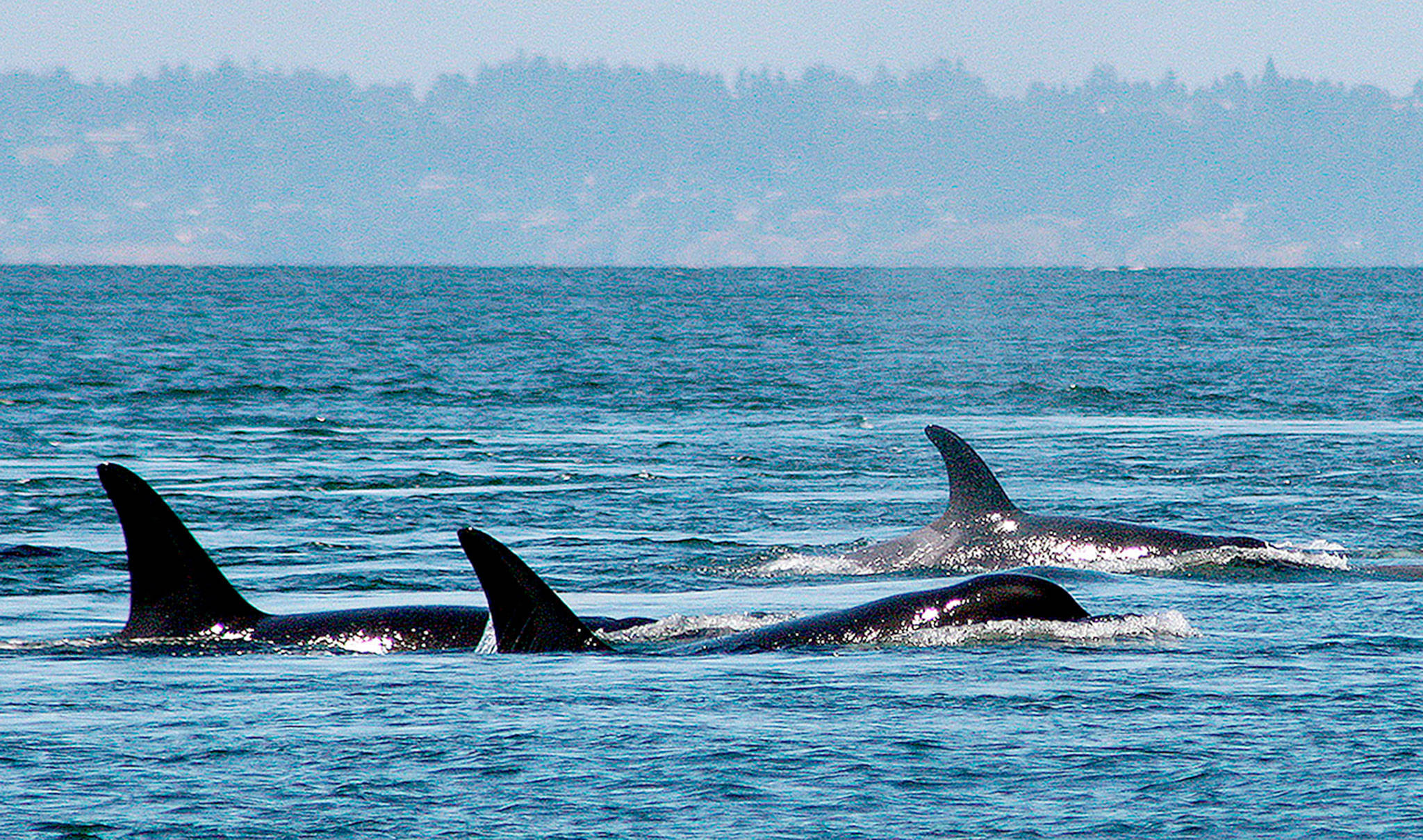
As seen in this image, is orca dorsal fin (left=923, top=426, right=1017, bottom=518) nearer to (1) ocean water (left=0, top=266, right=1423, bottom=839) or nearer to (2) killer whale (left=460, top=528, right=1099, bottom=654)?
(1) ocean water (left=0, top=266, right=1423, bottom=839)

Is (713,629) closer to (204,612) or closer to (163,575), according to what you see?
(204,612)

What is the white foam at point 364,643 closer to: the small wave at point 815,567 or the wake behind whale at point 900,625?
the wake behind whale at point 900,625

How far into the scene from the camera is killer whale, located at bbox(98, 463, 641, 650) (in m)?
12.4

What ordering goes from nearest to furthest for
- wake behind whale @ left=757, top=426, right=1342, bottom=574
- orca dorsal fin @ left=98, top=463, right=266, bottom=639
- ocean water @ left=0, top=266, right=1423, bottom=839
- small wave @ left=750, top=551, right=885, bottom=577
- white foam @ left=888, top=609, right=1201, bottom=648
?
ocean water @ left=0, top=266, right=1423, bottom=839
orca dorsal fin @ left=98, top=463, right=266, bottom=639
white foam @ left=888, top=609, right=1201, bottom=648
wake behind whale @ left=757, top=426, right=1342, bottom=574
small wave @ left=750, top=551, right=885, bottom=577

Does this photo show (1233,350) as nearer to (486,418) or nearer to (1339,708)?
(486,418)

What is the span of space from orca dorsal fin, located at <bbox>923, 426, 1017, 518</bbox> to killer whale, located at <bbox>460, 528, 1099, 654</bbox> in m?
4.83

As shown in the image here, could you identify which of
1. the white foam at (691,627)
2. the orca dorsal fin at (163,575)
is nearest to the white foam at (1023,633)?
the white foam at (691,627)

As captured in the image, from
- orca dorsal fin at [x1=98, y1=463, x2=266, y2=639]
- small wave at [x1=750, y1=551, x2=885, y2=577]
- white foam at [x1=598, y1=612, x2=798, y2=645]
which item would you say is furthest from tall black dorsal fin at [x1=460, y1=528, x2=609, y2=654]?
small wave at [x1=750, y1=551, x2=885, y2=577]

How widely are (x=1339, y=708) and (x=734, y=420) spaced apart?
29060 millimetres

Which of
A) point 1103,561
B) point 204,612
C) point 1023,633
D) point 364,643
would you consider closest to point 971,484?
point 1103,561

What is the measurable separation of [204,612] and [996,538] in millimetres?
7167

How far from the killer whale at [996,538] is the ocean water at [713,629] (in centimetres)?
39

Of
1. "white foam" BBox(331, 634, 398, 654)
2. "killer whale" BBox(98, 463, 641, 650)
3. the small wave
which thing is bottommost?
the small wave

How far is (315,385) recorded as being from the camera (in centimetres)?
Result: 5041
